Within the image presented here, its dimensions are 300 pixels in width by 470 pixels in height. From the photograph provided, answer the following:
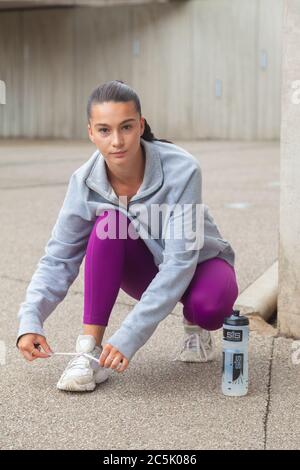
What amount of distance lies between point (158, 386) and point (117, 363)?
0.32 metres

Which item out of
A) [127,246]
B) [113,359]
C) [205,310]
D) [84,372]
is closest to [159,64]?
[127,246]

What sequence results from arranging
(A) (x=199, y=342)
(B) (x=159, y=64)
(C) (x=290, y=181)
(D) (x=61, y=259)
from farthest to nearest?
1. (B) (x=159, y=64)
2. (C) (x=290, y=181)
3. (A) (x=199, y=342)
4. (D) (x=61, y=259)

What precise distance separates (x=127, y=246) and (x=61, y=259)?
247 mm

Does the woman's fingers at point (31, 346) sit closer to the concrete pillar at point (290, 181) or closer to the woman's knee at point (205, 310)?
the woman's knee at point (205, 310)

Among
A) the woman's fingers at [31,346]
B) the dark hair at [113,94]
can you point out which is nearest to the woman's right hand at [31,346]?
the woman's fingers at [31,346]

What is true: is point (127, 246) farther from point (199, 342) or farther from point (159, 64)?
point (159, 64)

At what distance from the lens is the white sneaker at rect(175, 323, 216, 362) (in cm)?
309

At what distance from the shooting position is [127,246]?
288 centimetres

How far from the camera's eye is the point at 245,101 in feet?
51.8

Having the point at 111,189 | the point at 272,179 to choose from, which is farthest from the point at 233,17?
the point at 111,189


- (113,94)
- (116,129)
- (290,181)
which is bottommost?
(290,181)

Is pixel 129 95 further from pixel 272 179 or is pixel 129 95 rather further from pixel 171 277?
pixel 272 179

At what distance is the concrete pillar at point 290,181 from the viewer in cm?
317

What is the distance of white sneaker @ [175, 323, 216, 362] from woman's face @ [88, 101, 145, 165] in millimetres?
732
